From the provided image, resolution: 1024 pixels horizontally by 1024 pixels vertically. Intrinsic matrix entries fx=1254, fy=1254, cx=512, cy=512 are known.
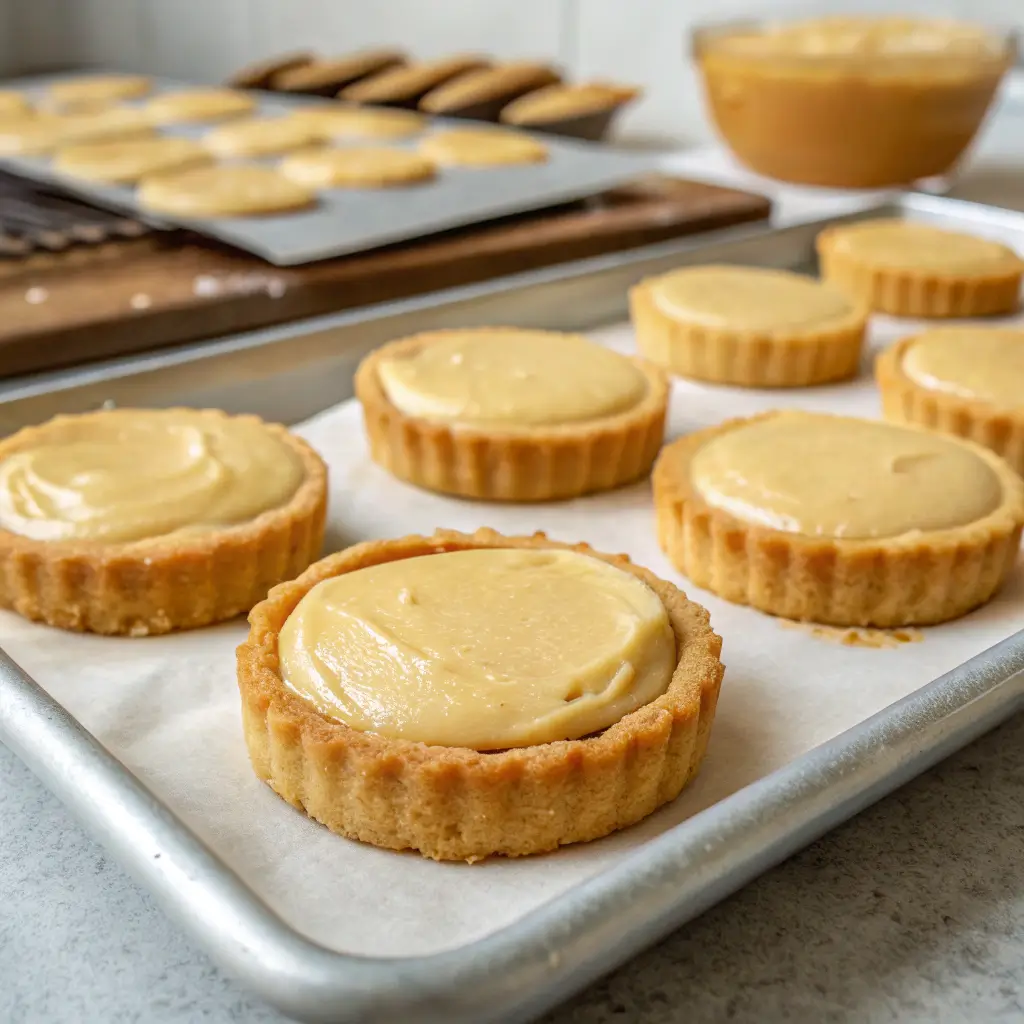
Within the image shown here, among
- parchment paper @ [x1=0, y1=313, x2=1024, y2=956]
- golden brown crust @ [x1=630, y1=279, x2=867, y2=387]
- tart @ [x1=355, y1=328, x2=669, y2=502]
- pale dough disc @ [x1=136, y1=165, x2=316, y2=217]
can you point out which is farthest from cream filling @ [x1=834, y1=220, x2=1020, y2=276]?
pale dough disc @ [x1=136, y1=165, x2=316, y2=217]

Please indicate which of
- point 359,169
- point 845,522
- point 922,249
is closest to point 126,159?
point 359,169

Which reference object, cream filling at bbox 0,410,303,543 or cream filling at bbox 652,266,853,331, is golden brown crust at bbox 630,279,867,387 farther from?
cream filling at bbox 0,410,303,543

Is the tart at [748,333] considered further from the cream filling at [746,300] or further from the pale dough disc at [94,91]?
the pale dough disc at [94,91]

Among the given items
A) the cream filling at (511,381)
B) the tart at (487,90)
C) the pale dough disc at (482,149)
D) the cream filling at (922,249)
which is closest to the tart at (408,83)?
the tart at (487,90)

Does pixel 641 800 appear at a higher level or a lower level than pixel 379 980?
lower

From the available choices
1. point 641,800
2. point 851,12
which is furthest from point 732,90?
point 641,800

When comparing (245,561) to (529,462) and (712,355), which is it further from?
(712,355)
